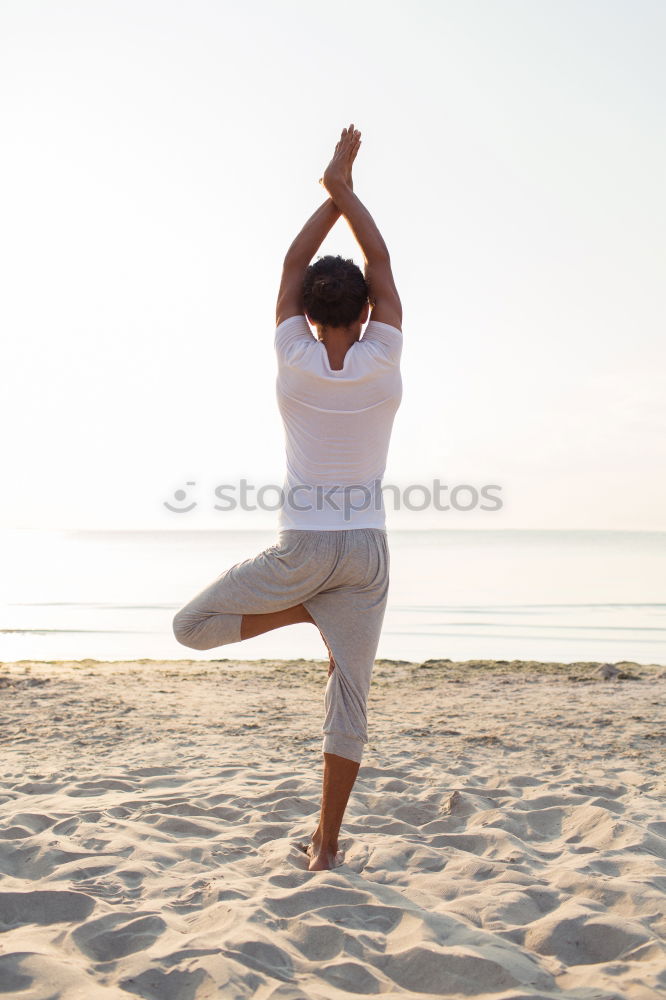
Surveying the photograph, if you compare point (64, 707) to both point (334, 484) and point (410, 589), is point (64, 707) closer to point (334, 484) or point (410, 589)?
point (334, 484)

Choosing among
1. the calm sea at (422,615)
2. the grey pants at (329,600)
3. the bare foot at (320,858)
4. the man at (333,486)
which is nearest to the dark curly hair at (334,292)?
the man at (333,486)

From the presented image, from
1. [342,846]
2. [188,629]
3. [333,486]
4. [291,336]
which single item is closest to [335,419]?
[333,486]

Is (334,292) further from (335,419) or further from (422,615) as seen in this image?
(422,615)

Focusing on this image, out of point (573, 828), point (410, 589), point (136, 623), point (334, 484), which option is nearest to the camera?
point (334, 484)

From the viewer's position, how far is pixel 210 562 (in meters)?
29.7

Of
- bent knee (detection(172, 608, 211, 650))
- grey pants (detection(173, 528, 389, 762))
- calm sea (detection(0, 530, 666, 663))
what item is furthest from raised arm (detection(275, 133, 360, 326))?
calm sea (detection(0, 530, 666, 663))

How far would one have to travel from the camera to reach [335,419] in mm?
3014

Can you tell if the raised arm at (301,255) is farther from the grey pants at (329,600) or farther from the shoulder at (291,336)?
the grey pants at (329,600)

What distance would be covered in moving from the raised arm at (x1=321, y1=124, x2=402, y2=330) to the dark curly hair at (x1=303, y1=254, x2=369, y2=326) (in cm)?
7

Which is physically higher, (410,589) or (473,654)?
(410,589)

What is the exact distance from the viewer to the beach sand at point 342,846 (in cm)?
243

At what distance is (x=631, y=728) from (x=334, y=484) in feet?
11.6

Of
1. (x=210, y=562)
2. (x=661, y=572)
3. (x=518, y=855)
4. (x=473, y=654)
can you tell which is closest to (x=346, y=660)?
(x=518, y=855)

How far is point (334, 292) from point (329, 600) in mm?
1102
